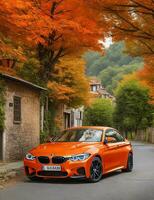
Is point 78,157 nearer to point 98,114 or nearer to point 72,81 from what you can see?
point 72,81

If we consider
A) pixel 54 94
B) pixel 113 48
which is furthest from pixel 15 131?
pixel 113 48

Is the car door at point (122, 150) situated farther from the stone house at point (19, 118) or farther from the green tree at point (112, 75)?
the green tree at point (112, 75)

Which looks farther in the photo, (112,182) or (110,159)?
(110,159)

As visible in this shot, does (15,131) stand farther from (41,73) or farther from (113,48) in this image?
(113,48)

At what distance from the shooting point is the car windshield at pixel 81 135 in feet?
48.8

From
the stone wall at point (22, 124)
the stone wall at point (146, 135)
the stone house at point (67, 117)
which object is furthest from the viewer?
the stone wall at point (146, 135)

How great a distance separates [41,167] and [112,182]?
191 centimetres

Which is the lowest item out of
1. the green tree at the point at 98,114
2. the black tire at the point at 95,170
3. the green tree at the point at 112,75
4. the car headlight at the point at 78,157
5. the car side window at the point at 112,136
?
the black tire at the point at 95,170

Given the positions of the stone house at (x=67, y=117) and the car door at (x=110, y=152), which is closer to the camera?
the car door at (x=110, y=152)

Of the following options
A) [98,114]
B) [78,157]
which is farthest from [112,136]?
[98,114]

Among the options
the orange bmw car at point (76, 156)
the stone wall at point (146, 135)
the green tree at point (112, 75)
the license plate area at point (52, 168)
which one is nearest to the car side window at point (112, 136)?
the orange bmw car at point (76, 156)

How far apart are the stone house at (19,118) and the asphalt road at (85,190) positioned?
215 inches

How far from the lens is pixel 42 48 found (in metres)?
25.8

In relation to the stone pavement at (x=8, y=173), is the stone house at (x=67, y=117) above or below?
above
